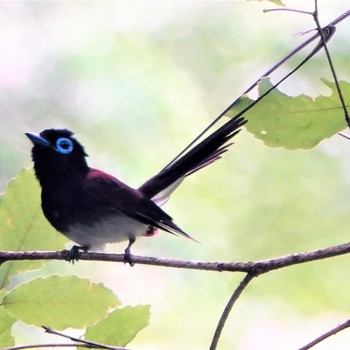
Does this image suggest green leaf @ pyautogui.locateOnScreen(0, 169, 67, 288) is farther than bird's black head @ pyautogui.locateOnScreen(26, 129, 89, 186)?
No

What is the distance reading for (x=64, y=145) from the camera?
1947 mm

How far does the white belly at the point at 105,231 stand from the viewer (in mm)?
1813

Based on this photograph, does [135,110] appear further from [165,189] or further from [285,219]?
[165,189]

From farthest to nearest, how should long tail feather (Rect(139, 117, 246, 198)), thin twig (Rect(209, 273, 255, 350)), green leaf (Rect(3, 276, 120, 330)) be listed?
long tail feather (Rect(139, 117, 246, 198)) < green leaf (Rect(3, 276, 120, 330)) < thin twig (Rect(209, 273, 255, 350))

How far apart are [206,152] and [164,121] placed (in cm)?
213

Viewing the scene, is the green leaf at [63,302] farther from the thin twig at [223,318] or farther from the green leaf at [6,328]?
the thin twig at [223,318]

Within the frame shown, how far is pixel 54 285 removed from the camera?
3.89 feet

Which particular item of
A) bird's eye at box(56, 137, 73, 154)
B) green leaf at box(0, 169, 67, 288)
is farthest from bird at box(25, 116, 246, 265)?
green leaf at box(0, 169, 67, 288)

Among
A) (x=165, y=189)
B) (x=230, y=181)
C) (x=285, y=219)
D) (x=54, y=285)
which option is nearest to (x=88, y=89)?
(x=230, y=181)

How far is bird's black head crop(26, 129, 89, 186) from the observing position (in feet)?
6.25

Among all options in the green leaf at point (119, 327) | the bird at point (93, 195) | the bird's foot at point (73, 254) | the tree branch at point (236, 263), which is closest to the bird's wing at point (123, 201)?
the bird at point (93, 195)

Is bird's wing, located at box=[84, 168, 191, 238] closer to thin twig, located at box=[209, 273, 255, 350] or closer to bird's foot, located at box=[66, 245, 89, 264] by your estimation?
bird's foot, located at box=[66, 245, 89, 264]

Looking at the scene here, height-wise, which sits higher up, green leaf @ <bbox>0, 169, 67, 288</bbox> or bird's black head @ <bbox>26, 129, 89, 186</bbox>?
bird's black head @ <bbox>26, 129, 89, 186</bbox>

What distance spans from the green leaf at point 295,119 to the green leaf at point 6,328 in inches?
16.9
